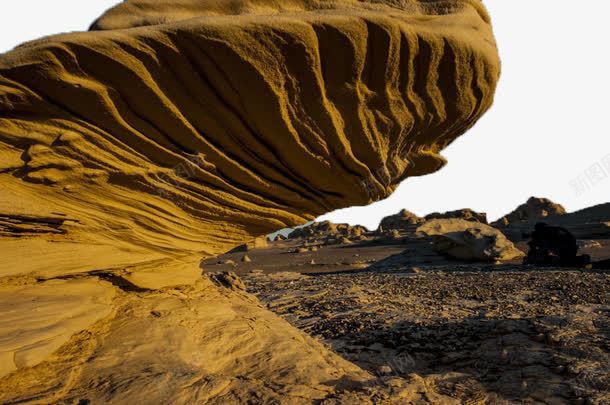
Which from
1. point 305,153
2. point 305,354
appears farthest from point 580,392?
point 305,153

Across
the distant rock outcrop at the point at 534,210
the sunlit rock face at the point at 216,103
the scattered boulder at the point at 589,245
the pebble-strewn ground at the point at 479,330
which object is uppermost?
the distant rock outcrop at the point at 534,210

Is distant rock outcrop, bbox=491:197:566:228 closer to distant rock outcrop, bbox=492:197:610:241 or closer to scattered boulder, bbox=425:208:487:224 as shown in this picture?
distant rock outcrop, bbox=492:197:610:241

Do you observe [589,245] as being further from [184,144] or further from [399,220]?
[399,220]

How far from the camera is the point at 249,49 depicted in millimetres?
3164

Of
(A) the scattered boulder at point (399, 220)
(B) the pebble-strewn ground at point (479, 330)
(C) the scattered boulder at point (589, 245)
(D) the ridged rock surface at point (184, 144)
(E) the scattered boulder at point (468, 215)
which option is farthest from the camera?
(A) the scattered boulder at point (399, 220)

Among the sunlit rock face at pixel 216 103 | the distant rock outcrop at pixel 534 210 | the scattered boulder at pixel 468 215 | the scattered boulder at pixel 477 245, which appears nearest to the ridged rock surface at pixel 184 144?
the sunlit rock face at pixel 216 103

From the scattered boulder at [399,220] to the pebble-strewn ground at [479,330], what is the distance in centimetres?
4046

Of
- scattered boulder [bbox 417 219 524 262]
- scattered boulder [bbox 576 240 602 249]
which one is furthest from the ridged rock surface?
scattered boulder [bbox 576 240 602 249]

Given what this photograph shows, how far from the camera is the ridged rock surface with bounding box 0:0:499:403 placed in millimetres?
3057

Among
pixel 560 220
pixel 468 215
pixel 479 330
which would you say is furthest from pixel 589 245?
pixel 468 215

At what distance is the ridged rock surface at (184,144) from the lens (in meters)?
3.06

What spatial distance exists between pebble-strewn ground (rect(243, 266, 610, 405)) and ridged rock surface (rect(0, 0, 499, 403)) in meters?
1.68

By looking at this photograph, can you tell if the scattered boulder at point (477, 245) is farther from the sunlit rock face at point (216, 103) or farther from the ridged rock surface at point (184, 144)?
the sunlit rock face at point (216, 103)

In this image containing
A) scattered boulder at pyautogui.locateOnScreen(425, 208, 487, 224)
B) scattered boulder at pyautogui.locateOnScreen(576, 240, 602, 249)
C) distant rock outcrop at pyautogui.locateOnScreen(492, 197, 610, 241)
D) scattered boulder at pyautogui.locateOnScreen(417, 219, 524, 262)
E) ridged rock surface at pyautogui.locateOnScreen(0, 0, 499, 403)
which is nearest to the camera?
ridged rock surface at pyautogui.locateOnScreen(0, 0, 499, 403)
